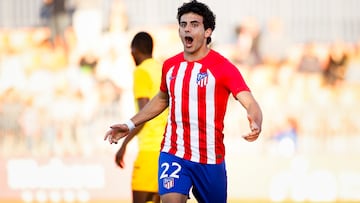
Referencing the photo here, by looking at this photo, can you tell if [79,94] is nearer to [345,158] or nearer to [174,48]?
[174,48]

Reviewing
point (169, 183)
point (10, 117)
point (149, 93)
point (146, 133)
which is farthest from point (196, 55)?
point (10, 117)

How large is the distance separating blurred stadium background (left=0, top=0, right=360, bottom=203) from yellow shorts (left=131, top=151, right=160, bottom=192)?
7.27 metres

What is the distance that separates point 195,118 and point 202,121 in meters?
0.06

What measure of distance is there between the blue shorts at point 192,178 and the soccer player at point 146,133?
1761 millimetres

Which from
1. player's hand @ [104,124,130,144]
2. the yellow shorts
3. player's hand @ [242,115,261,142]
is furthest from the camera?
the yellow shorts

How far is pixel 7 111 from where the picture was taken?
1819cm

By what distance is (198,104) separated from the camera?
7.99m

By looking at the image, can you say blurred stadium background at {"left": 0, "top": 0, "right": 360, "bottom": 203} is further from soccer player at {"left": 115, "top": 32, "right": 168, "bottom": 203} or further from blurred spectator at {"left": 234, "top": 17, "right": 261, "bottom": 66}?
soccer player at {"left": 115, "top": 32, "right": 168, "bottom": 203}

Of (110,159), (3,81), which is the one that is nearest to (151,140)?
(110,159)

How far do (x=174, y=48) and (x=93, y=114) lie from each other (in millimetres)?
1732

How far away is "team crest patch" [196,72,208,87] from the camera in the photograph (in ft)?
26.1

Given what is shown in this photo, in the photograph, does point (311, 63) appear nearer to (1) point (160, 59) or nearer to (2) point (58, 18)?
(1) point (160, 59)

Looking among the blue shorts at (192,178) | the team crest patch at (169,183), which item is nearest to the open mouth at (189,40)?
the blue shorts at (192,178)

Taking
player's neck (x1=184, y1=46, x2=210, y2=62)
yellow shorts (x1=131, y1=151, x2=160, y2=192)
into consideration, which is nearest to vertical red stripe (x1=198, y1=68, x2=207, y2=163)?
player's neck (x1=184, y1=46, x2=210, y2=62)
